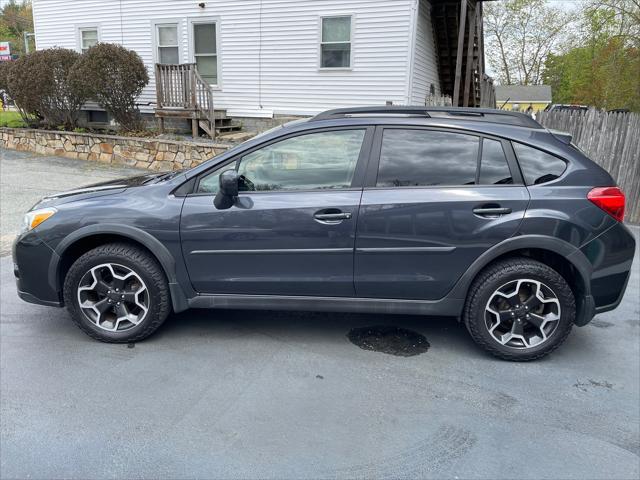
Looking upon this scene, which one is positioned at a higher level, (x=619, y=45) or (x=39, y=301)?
(x=619, y=45)

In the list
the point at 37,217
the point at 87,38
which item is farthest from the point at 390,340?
the point at 87,38

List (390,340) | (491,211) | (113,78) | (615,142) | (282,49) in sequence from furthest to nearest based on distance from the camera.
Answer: (282,49) → (113,78) → (615,142) → (390,340) → (491,211)

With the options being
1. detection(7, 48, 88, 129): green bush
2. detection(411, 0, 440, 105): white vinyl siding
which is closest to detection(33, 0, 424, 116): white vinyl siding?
detection(411, 0, 440, 105): white vinyl siding

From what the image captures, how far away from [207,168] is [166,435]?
179 centimetres

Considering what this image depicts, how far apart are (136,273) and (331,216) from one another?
57.5 inches

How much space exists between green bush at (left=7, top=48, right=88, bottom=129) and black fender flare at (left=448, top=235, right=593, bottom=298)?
11408 mm

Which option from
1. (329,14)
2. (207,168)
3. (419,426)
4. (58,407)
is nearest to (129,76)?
(329,14)

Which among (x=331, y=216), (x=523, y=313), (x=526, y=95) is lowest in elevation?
(x=523, y=313)

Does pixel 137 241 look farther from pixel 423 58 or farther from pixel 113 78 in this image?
pixel 423 58

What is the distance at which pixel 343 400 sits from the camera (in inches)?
123

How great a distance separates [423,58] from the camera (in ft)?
44.3

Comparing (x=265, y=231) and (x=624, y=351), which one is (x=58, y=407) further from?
(x=624, y=351)

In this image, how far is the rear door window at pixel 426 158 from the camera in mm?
3518

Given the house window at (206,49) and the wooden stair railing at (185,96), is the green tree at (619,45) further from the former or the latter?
the wooden stair railing at (185,96)
